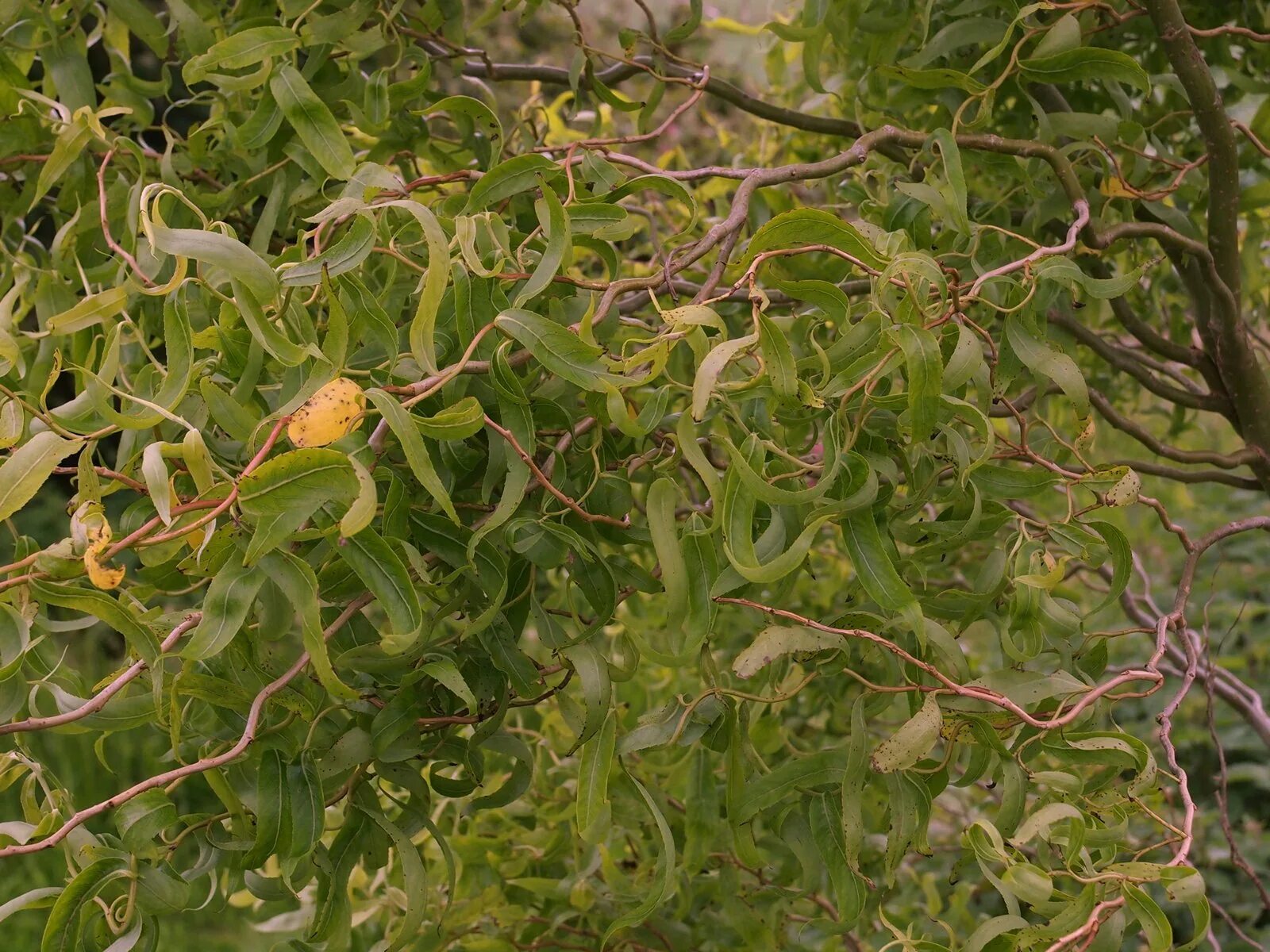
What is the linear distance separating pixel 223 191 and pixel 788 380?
1.74ft

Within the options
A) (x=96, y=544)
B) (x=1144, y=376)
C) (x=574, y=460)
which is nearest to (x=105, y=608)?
(x=96, y=544)

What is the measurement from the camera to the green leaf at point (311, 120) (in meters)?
0.75

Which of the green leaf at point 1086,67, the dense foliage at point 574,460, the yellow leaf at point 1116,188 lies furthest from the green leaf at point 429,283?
the yellow leaf at point 1116,188

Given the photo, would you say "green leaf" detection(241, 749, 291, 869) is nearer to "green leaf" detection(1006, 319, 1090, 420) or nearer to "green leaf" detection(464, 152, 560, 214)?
"green leaf" detection(464, 152, 560, 214)

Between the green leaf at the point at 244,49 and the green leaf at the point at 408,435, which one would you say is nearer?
the green leaf at the point at 408,435

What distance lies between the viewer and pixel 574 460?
2.26ft

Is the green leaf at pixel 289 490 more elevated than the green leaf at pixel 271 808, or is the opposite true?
the green leaf at pixel 289 490

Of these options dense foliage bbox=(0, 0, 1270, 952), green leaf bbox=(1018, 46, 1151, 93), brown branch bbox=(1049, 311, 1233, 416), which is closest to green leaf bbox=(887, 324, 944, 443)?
dense foliage bbox=(0, 0, 1270, 952)

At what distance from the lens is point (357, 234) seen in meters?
0.56

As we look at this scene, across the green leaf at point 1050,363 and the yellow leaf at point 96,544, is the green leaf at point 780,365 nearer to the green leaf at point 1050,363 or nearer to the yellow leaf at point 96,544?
the green leaf at point 1050,363

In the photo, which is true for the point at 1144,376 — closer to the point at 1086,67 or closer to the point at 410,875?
the point at 1086,67

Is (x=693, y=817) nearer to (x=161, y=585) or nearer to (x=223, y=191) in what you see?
(x=161, y=585)

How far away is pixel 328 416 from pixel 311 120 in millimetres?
323

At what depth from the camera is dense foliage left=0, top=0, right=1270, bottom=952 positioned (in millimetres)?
548
